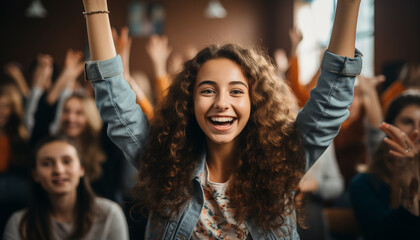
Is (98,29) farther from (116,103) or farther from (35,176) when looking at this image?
(35,176)

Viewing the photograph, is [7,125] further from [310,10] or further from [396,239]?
[310,10]

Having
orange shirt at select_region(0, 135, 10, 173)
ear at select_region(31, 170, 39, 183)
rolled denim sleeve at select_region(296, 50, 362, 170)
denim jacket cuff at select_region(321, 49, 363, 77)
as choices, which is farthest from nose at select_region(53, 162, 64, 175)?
denim jacket cuff at select_region(321, 49, 363, 77)

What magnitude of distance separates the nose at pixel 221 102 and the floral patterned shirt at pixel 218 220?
0.85 ft

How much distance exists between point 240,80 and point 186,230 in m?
0.51

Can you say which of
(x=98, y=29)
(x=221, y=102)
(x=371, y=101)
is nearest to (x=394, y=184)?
(x=371, y=101)

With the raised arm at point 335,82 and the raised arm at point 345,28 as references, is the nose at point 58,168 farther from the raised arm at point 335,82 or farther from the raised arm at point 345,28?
the raised arm at point 345,28

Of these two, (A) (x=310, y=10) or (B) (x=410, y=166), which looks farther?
(A) (x=310, y=10)

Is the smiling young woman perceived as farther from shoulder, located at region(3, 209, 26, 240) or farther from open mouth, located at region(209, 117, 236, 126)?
shoulder, located at region(3, 209, 26, 240)

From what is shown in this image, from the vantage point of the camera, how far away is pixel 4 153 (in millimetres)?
2492

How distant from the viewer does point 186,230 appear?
1.11 metres

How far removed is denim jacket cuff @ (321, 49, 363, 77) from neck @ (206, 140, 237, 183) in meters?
0.41

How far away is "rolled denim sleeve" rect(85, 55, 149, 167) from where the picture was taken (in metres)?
1.05

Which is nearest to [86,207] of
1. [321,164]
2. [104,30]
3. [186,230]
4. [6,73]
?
[186,230]

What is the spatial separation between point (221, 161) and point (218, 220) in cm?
20
